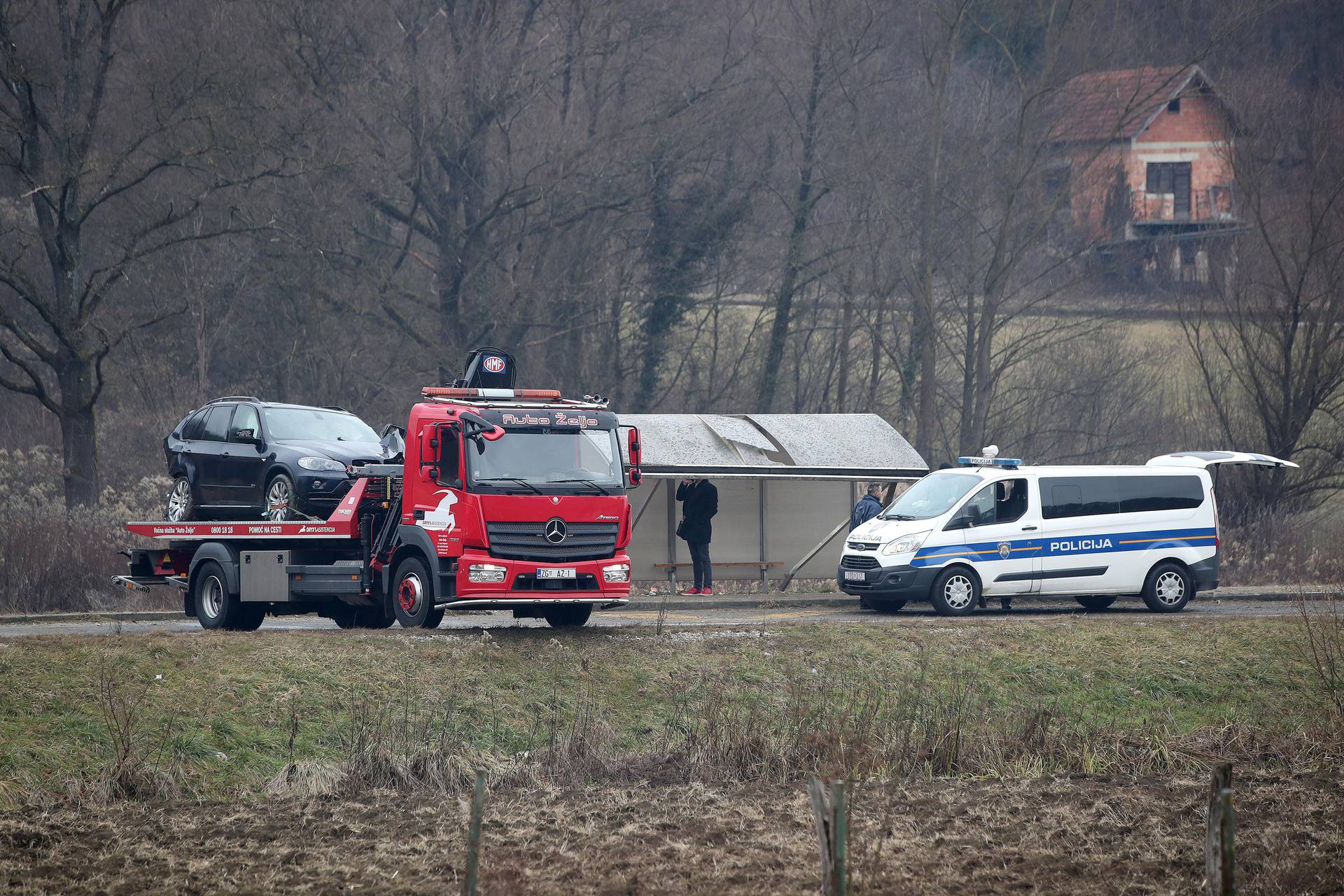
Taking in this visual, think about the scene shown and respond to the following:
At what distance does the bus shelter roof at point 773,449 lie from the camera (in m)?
21.8

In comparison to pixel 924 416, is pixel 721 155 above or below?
above

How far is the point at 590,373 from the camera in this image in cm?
3750

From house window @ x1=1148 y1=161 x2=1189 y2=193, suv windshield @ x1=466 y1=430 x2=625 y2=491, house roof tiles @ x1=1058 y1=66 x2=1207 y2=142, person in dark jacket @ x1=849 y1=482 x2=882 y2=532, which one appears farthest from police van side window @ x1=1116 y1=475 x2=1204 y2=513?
house window @ x1=1148 y1=161 x2=1189 y2=193

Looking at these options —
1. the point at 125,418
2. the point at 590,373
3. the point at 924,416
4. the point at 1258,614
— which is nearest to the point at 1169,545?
the point at 1258,614

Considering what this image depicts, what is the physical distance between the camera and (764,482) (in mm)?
23438

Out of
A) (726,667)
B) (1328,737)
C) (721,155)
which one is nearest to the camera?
(1328,737)

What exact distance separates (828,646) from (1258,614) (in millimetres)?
7040

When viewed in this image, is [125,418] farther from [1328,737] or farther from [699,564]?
[1328,737]

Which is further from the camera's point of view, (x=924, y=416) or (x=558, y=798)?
(x=924, y=416)

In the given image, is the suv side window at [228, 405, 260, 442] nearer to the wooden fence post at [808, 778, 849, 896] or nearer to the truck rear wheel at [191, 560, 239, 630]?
the truck rear wheel at [191, 560, 239, 630]

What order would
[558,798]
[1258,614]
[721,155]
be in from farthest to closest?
1. [721,155]
2. [1258,614]
3. [558,798]

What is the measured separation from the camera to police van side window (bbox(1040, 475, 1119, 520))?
1950 centimetres

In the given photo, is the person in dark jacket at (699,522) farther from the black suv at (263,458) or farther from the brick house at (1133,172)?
the brick house at (1133,172)

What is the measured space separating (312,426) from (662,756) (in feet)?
25.2
